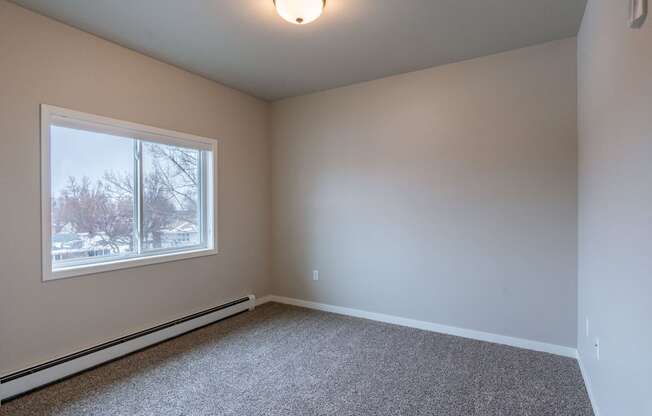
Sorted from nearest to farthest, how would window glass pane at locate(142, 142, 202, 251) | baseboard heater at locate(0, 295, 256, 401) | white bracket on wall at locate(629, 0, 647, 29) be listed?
1. white bracket on wall at locate(629, 0, 647, 29)
2. baseboard heater at locate(0, 295, 256, 401)
3. window glass pane at locate(142, 142, 202, 251)

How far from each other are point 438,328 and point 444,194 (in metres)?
1.33

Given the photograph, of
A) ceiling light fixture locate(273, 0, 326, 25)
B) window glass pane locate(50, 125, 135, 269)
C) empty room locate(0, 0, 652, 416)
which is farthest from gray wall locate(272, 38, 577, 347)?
window glass pane locate(50, 125, 135, 269)

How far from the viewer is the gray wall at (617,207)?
47.3 inches

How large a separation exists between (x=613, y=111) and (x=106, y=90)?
11.3ft

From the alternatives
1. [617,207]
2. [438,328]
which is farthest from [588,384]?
[617,207]

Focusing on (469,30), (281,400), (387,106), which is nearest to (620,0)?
(469,30)

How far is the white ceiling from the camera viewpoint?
91.2 inches

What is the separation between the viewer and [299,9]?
2.13 metres

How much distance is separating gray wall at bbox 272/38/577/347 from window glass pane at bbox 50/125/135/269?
187cm

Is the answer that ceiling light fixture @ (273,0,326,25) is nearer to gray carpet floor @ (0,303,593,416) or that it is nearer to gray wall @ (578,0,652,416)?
gray wall @ (578,0,652,416)

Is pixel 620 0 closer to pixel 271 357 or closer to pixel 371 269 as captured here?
pixel 371 269

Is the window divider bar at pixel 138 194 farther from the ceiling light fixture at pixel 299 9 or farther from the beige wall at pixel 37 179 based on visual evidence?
the ceiling light fixture at pixel 299 9

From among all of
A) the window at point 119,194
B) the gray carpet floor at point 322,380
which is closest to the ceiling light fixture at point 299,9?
the window at point 119,194

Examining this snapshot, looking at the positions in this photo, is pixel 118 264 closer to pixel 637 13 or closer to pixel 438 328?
pixel 438 328
